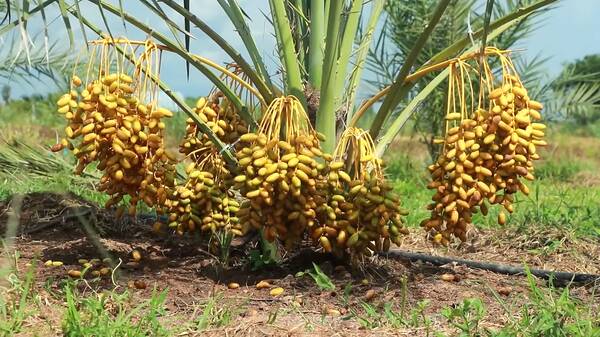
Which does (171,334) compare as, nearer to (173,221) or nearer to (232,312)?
(232,312)

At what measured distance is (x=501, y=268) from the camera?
353cm

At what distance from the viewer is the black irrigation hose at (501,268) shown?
3.38 m

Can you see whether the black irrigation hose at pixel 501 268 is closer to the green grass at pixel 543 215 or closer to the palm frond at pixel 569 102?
the green grass at pixel 543 215

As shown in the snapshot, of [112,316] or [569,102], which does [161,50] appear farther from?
[569,102]

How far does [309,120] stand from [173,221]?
2.15ft

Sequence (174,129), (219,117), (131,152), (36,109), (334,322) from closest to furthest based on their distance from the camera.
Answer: (334,322) → (131,152) → (219,117) → (174,129) → (36,109)

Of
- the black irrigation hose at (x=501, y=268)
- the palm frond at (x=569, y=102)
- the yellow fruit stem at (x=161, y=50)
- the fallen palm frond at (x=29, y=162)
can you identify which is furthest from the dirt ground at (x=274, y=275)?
the palm frond at (x=569, y=102)

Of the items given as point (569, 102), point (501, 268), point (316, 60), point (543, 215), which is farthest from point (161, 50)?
point (569, 102)

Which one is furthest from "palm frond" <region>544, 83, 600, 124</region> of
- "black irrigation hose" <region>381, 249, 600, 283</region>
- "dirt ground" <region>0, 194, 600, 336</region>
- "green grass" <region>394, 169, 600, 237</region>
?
"black irrigation hose" <region>381, 249, 600, 283</region>

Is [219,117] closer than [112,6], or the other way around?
[112,6]

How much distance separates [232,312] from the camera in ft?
8.91

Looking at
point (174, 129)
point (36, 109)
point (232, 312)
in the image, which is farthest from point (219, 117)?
point (36, 109)

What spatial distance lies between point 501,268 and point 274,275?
962 millimetres

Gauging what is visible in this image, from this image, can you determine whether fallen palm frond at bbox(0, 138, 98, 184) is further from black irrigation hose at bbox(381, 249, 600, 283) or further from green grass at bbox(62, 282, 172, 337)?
green grass at bbox(62, 282, 172, 337)
